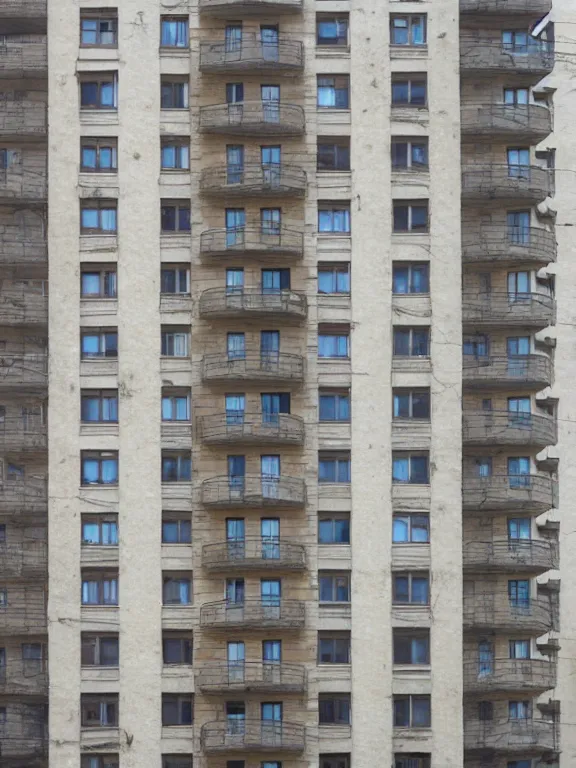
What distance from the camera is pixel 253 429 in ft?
259

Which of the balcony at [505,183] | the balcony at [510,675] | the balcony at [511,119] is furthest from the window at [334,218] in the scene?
the balcony at [510,675]

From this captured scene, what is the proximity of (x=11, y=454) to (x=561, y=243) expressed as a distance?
27.0 metres

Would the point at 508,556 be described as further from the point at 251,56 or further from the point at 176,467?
the point at 251,56

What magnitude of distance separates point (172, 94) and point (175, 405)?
11867mm

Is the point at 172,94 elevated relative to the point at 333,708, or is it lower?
elevated

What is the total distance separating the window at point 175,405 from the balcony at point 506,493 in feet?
37.3

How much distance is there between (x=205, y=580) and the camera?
259ft

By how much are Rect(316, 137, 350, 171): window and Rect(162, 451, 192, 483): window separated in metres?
12.1

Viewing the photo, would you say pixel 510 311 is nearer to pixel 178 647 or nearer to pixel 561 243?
pixel 561 243

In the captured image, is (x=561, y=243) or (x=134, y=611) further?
(x=561, y=243)

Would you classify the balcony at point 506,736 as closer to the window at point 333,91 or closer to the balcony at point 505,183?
the balcony at point 505,183

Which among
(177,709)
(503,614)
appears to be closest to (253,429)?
(177,709)

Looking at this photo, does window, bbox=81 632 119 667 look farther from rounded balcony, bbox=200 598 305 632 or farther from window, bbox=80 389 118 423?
window, bbox=80 389 118 423

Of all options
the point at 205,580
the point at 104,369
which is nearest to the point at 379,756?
Result: the point at 205,580
